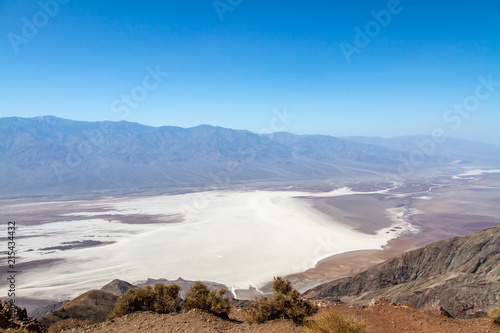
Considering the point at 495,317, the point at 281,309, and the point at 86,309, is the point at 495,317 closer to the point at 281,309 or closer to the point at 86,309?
the point at 281,309

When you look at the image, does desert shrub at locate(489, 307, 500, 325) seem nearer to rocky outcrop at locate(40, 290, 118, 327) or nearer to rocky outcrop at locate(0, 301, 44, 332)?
rocky outcrop at locate(0, 301, 44, 332)

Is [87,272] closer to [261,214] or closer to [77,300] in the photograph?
[77,300]

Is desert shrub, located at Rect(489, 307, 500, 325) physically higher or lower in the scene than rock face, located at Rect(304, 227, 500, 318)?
higher

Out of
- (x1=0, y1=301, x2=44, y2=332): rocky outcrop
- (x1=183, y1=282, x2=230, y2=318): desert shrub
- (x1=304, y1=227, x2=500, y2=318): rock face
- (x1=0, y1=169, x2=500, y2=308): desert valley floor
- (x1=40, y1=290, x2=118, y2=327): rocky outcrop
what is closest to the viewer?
(x1=0, y1=301, x2=44, y2=332): rocky outcrop

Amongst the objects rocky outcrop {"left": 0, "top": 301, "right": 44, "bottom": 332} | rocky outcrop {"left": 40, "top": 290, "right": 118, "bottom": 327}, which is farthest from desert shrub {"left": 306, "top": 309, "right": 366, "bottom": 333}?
rocky outcrop {"left": 40, "top": 290, "right": 118, "bottom": 327}

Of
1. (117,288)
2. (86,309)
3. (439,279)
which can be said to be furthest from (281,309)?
(117,288)

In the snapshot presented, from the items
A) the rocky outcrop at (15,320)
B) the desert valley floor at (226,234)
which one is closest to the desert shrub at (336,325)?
the rocky outcrop at (15,320)

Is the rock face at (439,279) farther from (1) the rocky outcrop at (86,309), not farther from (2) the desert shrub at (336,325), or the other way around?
(1) the rocky outcrop at (86,309)
